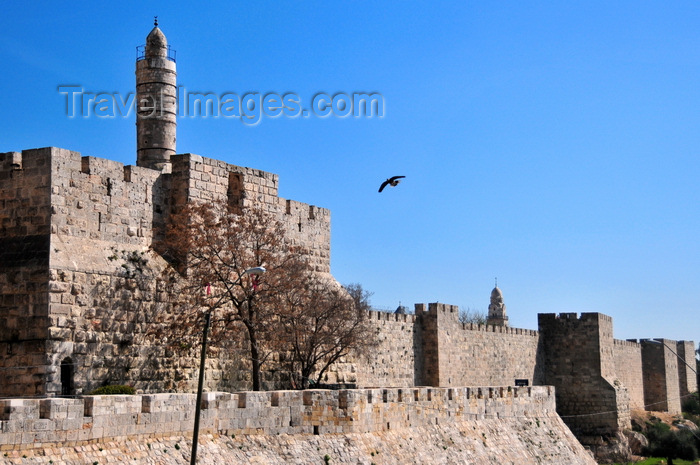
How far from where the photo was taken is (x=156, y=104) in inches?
996

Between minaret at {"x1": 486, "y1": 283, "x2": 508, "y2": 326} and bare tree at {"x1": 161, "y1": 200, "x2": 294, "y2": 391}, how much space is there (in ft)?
180

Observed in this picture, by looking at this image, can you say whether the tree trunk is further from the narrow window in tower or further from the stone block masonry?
the narrow window in tower

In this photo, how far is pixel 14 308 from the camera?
16.6 meters

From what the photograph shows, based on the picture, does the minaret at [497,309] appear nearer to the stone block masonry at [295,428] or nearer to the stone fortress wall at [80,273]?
the stone block masonry at [295,428]

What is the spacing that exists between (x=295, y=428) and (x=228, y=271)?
4028 millimetres

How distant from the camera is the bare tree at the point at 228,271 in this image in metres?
18.9

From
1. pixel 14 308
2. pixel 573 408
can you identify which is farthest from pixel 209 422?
pixel 573 408

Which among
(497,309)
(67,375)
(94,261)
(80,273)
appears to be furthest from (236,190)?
(497,309)

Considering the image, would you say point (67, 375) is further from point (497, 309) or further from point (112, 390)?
point (497, 309)

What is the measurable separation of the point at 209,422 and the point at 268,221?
654cm

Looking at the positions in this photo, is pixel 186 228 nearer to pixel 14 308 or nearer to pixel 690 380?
pixel 14 308

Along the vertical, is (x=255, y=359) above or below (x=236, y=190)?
below

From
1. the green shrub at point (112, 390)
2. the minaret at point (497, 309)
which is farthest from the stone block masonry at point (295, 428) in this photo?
the minaret at point (497, 309)

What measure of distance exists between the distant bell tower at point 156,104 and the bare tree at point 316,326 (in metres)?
5.49
